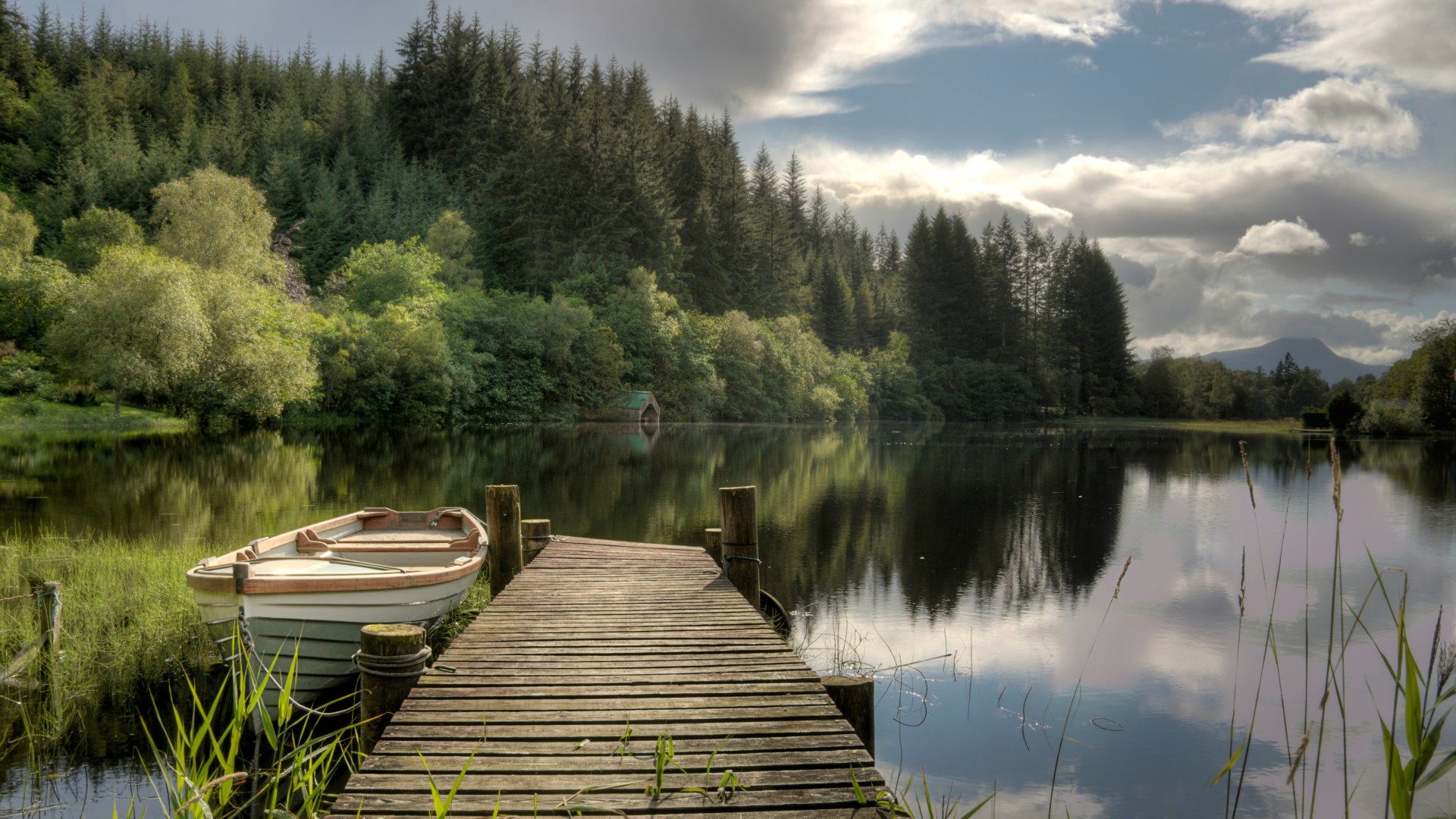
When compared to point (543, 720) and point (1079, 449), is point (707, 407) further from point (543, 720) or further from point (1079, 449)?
point (543, 720)

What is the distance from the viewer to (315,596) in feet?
20.7

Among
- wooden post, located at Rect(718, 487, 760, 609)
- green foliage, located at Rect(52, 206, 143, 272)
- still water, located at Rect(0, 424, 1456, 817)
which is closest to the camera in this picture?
still water, located at Rect(0, 424, 1456, 817)

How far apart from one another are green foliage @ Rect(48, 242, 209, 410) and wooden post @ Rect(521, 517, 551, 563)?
24.2m

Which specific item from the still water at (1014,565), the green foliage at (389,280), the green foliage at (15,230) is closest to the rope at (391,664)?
the still water at (1014,565)

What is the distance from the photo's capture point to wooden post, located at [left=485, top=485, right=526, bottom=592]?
877cm

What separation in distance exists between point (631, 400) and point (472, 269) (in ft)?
41.3

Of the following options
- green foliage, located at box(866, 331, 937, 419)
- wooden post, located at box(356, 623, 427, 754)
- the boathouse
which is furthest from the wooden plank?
green foliage, located at box(866, 331, 937, 419)

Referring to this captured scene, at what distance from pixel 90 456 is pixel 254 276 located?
65.5 feet

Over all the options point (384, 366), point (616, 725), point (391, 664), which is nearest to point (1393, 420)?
point (384, 366)

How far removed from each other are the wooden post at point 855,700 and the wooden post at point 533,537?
582 centimetres

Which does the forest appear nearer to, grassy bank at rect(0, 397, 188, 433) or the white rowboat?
grassy bank at rect(0, 397, 188, 433)

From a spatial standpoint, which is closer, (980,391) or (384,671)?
(384,671)

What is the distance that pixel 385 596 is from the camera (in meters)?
6.79

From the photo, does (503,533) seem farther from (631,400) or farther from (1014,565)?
(631,400)
